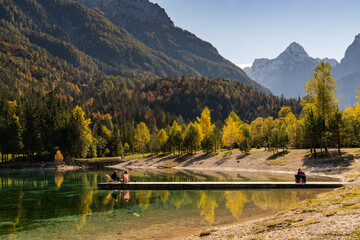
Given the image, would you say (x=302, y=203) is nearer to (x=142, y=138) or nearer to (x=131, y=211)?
(x=131, y=211)

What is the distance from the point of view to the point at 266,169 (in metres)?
82.1

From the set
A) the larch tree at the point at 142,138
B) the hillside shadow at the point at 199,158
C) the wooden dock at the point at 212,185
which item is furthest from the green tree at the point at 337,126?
the larch tree at the point at 142,138

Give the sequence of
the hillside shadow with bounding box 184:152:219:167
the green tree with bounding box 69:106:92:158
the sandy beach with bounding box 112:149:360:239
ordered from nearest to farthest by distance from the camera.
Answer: the sandy beach with bounding box 112:149:360:239
the hillside shadow with bounding box 184:152:219:167
the green tree with bounding box 69:106:92:158

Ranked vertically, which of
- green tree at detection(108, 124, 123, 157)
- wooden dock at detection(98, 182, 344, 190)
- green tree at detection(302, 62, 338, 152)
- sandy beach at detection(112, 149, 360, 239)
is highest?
green tree at detection(302, 62, 338, 152)

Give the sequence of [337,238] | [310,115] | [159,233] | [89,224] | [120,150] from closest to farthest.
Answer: [337,238] → [159,233] → [89,224] → [310,115] → [120,150]

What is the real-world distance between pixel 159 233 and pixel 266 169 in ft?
207

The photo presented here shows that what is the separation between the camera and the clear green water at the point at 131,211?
25.5 meters

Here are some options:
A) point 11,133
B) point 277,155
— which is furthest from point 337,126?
point 11,133

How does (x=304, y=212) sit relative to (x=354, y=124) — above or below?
below

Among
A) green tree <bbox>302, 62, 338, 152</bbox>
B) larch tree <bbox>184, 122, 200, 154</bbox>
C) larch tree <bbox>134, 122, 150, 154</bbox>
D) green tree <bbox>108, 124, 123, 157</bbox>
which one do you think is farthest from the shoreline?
green tree <bbox>108, 124, 123, 157</bbox>

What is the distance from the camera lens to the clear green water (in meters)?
25.5

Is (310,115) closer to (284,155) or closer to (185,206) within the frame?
(284,155)

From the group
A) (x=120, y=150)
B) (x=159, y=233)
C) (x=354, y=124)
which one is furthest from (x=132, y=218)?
(x=120, y=150)

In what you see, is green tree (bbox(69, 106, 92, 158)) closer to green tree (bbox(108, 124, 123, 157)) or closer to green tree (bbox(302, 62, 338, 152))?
green tree (bbox(108, 124, 123, 157))
